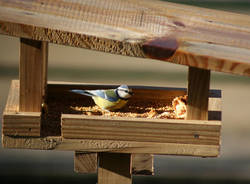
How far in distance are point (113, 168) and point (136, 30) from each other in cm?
76

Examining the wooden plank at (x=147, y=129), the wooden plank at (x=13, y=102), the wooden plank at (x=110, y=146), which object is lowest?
the wooden plank at (x=110, y=146)

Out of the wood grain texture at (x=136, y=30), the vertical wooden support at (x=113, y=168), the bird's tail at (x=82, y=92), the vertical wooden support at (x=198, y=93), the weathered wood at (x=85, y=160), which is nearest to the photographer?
the wood grain texture at (x=136, y=30)

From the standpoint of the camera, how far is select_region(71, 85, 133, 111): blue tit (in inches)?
113

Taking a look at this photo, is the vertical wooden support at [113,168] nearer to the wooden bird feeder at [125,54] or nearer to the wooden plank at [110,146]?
the wooden bird feeder at [125,54]

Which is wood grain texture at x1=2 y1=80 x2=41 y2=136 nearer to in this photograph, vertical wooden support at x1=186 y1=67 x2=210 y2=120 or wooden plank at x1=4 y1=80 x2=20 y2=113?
wooden plank at x1=4 y1=80 x2=20 y2=113

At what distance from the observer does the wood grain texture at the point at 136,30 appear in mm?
2311

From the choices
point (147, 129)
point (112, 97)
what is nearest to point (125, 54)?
point (147, 129)

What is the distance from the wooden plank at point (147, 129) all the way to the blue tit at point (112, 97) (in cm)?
26

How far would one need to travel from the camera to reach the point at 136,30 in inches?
93.2

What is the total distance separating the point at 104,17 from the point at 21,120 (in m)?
0.59

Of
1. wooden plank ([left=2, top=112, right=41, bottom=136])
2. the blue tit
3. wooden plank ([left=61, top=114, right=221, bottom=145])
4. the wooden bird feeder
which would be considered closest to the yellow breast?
the blue tit

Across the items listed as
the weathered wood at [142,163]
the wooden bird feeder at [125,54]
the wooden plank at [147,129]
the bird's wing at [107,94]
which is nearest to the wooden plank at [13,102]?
the wooden bird feeder at [125,54]

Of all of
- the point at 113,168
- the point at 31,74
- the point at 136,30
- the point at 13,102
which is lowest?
the point at 113,168

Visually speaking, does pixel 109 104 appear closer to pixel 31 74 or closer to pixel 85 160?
pixel 85 160
